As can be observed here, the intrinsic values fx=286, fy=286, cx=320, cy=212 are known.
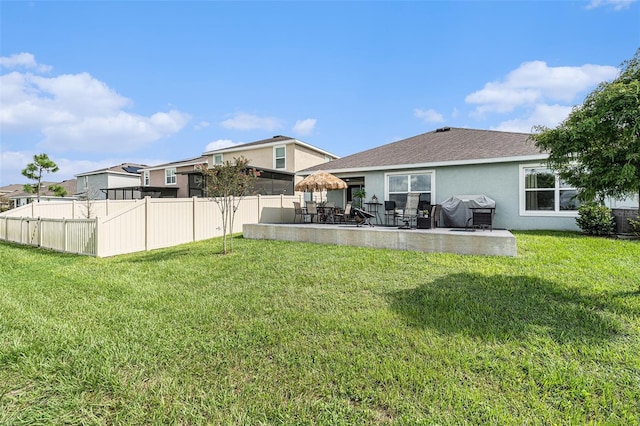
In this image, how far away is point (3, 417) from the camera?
95.3 inches

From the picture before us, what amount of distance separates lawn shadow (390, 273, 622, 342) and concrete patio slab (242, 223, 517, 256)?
1.91 m

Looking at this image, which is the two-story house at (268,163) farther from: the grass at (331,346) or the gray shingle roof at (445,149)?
the grass at (331,346)

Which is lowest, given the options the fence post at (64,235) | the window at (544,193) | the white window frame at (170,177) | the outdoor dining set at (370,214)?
the fence post at (64,235)

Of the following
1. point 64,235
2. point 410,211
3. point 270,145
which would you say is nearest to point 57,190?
point 270,145

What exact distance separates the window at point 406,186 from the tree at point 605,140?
8.00 meters

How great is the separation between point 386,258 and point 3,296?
8.07m

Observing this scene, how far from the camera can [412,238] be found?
834 cm

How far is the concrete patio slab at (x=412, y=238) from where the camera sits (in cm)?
745

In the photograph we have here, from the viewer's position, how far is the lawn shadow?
3730 mm

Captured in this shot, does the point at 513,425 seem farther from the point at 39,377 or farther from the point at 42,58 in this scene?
the point at 42,58

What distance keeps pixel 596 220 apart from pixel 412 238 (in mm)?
6772

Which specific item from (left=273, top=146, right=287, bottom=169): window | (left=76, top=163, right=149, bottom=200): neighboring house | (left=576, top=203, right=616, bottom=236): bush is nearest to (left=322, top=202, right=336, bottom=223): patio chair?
(left=576, top=203, right=616, bottom=236): bush

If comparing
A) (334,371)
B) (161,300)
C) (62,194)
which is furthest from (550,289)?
(62,194)

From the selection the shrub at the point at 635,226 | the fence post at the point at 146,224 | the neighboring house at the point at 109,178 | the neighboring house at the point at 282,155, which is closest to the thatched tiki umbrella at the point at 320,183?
the fence post at the point at 146,224
